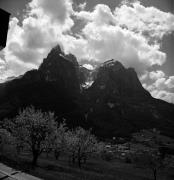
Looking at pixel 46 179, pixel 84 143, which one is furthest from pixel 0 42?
pixel 84 143

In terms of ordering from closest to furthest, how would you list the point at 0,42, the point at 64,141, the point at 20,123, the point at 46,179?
the point at 0,42
the point at 46,179
the point at 20,123
the point at 64,141

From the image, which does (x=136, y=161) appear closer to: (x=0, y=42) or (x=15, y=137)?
(x=15, y=137)

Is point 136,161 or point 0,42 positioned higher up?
point 0,42

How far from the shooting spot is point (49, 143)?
2202 inches

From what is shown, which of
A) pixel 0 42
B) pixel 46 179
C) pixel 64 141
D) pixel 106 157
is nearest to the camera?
pixel 0 42

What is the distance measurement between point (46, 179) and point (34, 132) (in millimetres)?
25944

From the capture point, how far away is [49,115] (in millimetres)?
58219

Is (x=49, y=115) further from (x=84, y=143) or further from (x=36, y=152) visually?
(x=84, y=143)

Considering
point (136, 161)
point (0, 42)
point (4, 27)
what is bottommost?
point (136, 161)

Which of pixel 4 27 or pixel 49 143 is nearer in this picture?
pixel 4 27

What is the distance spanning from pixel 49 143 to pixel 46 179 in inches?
1094

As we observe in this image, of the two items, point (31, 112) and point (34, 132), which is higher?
point (31, 112)

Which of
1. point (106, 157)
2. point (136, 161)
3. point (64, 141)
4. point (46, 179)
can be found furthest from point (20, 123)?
point (136, 161)

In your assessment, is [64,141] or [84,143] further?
[64,141]
